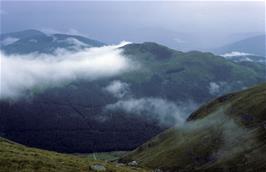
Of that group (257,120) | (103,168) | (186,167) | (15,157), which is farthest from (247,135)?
(15,157)

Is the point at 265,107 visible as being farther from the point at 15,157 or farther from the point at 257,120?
the point at 15,157

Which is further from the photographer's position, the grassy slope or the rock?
the rock

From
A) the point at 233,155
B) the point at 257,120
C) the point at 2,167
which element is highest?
the point at 257,120

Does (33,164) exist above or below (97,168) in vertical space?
above

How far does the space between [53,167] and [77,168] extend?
513 centimetres

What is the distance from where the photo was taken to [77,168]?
9325 cm

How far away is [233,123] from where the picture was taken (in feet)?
653

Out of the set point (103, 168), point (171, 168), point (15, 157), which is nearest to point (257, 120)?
point (171, 168)

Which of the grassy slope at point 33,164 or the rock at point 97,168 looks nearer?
the grassy slope at point 33,164

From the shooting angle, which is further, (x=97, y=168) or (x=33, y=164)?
(x=97, y=168)

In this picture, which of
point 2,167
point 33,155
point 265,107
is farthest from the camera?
point 265,107

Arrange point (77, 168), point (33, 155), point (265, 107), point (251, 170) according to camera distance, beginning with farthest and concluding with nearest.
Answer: point (265, 107) → point (251, 170) → point (33, 155) → point (77, 168)

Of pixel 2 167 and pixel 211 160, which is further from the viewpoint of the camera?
pixel 211 160

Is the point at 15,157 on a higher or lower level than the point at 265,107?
lower
